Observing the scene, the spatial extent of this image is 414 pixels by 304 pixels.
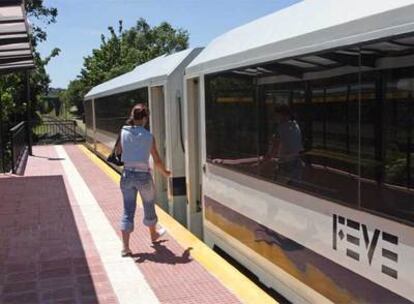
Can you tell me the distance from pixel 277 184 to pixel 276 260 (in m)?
0.64

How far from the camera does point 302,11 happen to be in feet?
15.2

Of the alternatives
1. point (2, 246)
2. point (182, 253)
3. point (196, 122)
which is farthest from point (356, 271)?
point (2, 246)

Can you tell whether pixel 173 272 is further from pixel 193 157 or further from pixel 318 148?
pixel 318 148

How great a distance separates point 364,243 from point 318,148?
844 mm

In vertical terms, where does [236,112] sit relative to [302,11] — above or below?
below

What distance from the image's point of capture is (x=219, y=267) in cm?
595

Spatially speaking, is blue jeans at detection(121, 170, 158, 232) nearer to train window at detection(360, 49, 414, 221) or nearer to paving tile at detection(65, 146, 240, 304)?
paving tile at detection(65, 146, 240, 304)

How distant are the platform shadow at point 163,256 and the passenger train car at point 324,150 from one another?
566 millimetres

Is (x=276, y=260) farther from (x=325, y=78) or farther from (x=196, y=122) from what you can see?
(x=196, y=122)

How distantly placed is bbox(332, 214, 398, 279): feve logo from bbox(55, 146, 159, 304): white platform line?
1930 millimetres

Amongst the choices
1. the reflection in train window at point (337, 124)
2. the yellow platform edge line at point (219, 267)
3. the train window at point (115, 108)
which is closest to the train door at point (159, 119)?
the train window at point (115, 108)

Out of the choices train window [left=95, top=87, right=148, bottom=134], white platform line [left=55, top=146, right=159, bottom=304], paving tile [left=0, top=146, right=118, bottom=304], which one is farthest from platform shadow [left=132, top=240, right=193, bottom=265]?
train window [left=95, top=87, right=148, bottom=134]

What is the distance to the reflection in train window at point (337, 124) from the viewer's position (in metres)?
3.30

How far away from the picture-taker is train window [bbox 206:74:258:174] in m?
5.37
